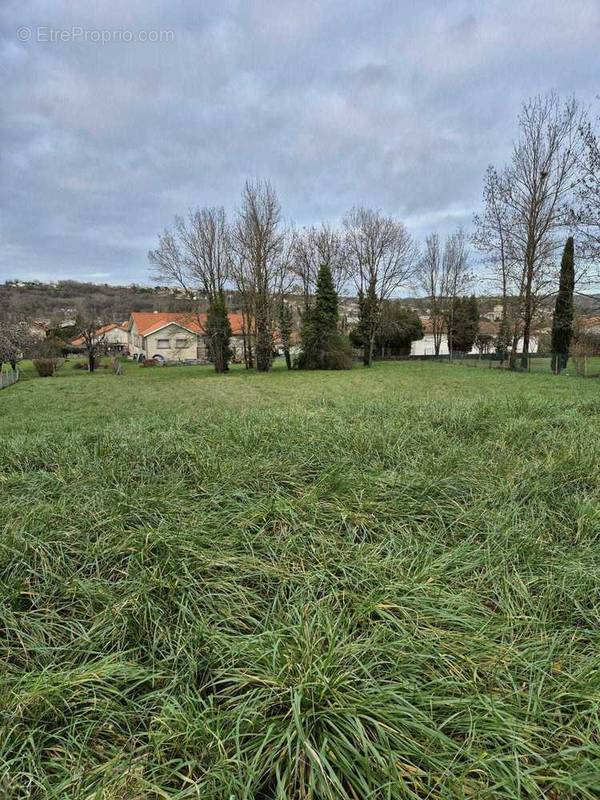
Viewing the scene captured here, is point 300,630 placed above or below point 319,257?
below

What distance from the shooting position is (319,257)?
106 feet

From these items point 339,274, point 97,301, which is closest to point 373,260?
point 339,274

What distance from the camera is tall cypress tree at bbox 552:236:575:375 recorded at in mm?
22234

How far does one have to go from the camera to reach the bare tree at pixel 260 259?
25.7 m

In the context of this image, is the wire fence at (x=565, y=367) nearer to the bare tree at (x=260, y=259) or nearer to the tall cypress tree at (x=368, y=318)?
the tall cypress tree at (x=368, y=318)

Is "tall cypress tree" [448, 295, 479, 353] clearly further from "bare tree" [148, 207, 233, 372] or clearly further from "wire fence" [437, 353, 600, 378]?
"bare tree" [148, 207, 233, 372]

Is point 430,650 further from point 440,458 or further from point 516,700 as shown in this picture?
point 440,458

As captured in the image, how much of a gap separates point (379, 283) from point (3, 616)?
31.8 m

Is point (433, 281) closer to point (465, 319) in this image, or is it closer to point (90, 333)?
point (465, 319)

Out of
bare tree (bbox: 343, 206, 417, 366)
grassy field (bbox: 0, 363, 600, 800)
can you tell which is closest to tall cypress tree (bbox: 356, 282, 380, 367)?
bare tree (bbox: 343, 206, 417, 366)

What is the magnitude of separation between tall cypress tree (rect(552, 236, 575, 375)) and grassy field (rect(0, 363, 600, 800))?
74.3 feet

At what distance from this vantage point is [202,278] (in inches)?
1115

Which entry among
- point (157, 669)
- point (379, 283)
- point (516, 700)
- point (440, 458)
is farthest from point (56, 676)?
point (379, 283)

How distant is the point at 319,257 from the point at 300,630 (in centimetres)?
3301
